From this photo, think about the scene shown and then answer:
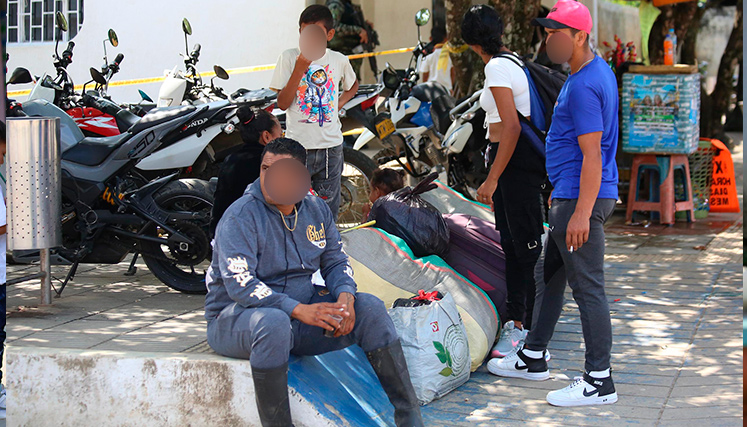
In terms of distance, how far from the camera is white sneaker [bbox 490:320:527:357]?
14.4ft

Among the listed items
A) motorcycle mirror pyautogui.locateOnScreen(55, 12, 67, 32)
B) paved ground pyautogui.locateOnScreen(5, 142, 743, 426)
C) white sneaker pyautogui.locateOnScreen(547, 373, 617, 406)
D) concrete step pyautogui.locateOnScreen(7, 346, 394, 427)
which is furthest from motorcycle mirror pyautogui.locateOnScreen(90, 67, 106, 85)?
white sneaker pyautogui.locateOnScreen(547, 373, 617, 406)

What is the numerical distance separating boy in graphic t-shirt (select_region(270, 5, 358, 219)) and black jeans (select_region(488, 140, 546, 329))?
3.69 ft

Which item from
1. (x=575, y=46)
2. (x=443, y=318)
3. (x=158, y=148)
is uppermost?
(x=575, y=46)

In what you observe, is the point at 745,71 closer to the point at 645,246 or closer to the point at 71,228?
the point at 71,228

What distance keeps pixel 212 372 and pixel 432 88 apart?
4718mm

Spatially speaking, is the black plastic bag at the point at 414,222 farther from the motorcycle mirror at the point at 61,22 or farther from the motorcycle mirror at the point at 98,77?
the motorcycle mirror at the point at 61,22

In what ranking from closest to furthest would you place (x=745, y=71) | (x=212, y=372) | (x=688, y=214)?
1. (x=745, y=71)
2. (x=212, y=372)
3. (x=688, y=214)

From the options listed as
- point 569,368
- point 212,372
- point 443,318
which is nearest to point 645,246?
point 569,368

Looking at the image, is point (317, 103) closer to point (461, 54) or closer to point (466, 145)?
point (466, 145)

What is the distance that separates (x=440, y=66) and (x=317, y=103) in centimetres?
663

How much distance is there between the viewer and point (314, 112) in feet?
16.4

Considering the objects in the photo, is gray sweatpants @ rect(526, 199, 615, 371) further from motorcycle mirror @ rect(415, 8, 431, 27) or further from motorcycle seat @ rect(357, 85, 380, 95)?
motorcycle mirror @ rect(415, 8, 431, 27)

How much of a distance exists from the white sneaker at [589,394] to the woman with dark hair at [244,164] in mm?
1984

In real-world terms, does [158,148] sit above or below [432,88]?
below
